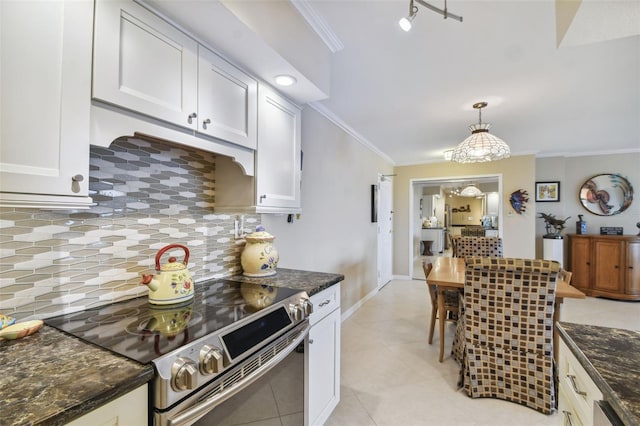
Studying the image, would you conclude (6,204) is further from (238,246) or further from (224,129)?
(238,246)

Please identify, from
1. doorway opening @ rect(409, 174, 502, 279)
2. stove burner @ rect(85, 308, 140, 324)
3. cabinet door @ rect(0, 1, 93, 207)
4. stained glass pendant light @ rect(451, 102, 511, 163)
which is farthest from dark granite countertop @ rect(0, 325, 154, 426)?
doorway opening @ rect(409, 174, 502, 279)

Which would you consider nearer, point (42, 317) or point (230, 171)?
point (42, 317)


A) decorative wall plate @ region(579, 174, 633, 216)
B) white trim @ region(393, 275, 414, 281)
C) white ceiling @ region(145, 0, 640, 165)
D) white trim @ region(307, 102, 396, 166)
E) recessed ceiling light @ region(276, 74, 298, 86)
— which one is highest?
white ceiling @ region(145, 0, 640, 165)

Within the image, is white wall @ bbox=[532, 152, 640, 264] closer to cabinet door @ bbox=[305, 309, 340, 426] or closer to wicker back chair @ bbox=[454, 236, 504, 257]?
wicker back chair @ bbox=[454, 236, 504, 257]

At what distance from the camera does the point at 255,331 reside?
1.09 m

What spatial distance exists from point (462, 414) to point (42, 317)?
2.33 meters

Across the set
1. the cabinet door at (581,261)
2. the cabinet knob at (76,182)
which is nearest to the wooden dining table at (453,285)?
the cabinet knob at (76,182)

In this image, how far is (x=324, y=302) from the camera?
1647mm

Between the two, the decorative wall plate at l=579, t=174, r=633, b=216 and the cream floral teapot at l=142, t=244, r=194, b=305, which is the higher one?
the decorative wall plate at l=579, t=174, r=633, b=216

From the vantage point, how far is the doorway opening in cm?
554

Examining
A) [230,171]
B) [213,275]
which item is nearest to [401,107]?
[230,171]

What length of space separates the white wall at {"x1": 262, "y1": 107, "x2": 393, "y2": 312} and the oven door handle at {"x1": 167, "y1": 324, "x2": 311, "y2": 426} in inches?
43.5

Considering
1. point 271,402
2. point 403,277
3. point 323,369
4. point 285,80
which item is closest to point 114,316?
point 271,402

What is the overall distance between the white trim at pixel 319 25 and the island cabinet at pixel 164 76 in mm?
492
